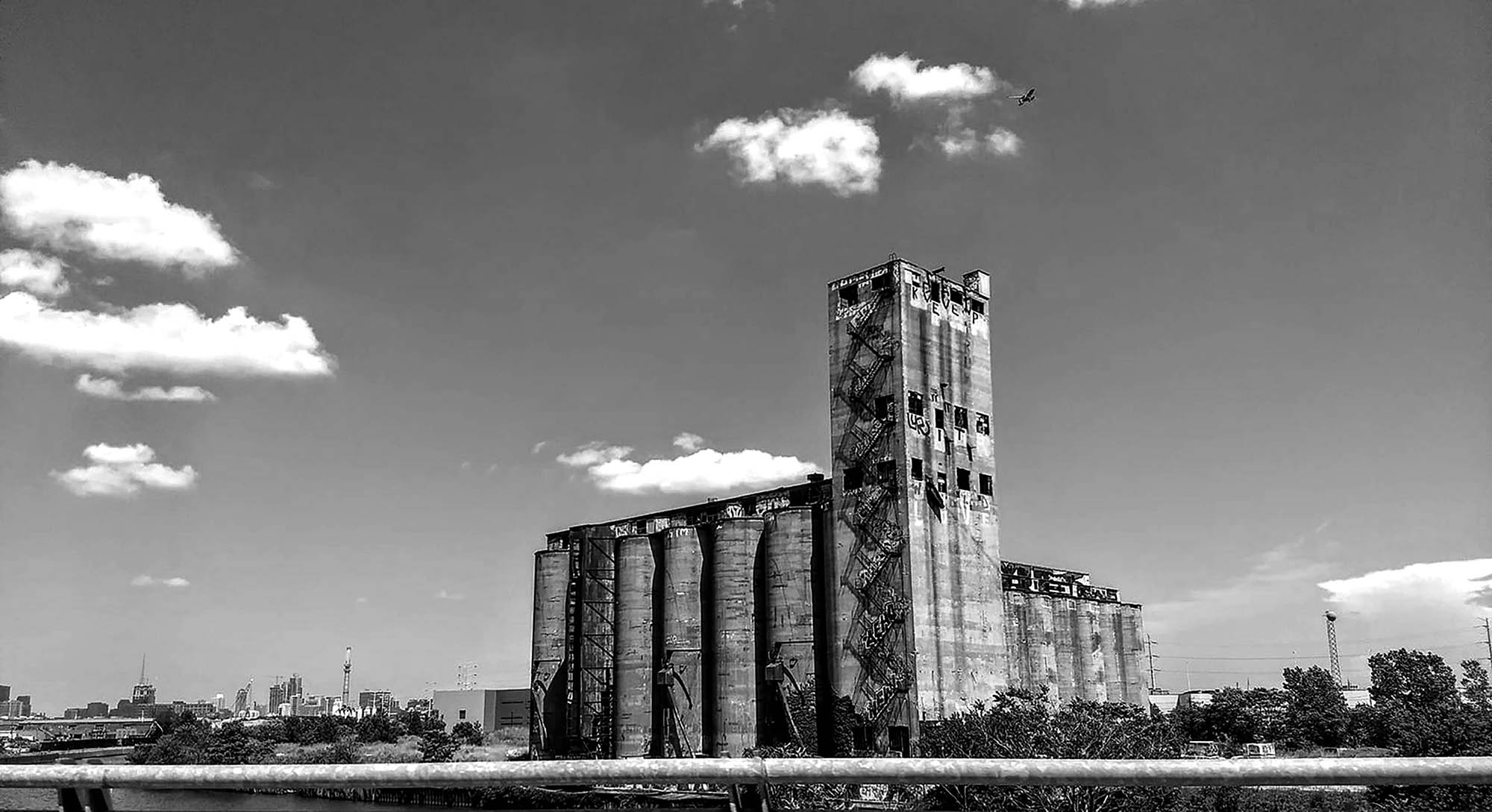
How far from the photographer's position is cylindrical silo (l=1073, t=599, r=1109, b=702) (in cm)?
9656

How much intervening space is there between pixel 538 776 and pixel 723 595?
70835 mm

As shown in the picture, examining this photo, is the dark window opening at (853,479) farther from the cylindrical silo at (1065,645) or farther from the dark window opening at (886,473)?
the cylindrical silo at (1065,645)

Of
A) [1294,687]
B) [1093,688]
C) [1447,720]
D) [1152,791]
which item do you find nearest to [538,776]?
[1152,791]

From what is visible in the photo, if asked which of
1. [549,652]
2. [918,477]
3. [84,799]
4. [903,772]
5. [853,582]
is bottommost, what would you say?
[549,652]

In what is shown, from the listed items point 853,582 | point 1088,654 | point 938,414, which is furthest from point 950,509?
point 1088,654

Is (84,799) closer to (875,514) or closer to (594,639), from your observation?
(875,514)

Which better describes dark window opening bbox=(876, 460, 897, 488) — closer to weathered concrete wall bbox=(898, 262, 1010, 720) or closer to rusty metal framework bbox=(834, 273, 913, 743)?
rusty metal framework bbox=(834, 273, 913, 743)

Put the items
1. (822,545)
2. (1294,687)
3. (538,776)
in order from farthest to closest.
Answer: (1294,687)
(822,545)
(538,776)

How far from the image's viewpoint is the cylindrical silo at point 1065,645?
9394cm

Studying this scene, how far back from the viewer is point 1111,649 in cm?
10094

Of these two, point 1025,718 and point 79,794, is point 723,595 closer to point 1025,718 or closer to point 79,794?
point 1025,718

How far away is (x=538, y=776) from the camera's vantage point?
5000 mm

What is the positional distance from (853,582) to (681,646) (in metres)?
16.3

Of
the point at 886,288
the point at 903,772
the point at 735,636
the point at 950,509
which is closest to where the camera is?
the point at 903,772
